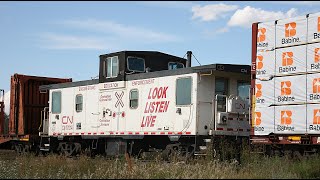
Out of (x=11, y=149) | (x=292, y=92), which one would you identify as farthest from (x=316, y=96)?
(x=11, y=149)

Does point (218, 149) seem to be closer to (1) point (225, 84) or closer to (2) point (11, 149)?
(1) point (225, 84)

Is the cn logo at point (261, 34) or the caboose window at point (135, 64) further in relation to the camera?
the caboose window at point (135, 64)

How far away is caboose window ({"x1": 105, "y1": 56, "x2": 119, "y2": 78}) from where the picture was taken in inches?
760

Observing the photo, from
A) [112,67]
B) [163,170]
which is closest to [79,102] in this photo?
[112,67]

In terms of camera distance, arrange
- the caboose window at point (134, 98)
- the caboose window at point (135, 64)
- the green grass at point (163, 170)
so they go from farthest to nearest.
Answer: the caboose window at point (135, 64) < the caboose window at point (134, 98) < the green grass at point (163, 170)

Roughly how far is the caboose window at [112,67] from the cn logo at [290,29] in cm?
752

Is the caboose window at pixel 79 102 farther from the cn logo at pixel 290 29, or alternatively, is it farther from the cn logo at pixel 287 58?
the cn logo at pixel 290 29

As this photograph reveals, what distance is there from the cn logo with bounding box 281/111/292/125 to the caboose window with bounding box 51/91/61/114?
459 inches

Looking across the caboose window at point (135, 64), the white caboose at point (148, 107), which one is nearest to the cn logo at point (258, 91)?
the white caboose at point (148, 107)

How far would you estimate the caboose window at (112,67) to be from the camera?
63.4 feet

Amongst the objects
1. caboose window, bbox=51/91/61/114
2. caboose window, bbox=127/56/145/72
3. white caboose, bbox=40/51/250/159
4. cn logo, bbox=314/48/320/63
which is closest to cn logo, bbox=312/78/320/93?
cn logo, bbox=314/48/320/63

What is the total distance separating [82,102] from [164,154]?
5.63m

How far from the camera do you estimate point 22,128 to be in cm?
2358

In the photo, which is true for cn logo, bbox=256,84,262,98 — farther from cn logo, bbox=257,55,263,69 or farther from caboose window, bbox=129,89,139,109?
caboose window, bbox=129,89,139,109
